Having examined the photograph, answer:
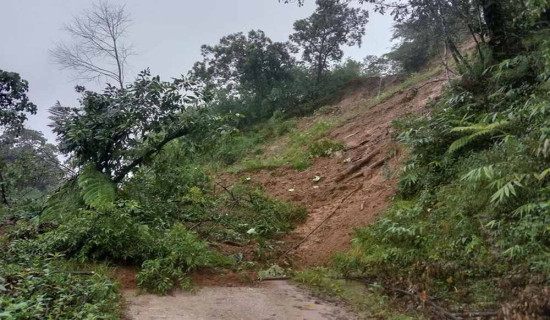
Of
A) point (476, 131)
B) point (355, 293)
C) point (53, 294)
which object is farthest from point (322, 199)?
point (53, 294)

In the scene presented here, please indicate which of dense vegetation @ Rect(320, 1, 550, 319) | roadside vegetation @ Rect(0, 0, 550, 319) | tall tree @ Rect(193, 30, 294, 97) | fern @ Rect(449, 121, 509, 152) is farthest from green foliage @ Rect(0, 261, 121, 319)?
tall tree @ Rect(193, 30, 294, 97)

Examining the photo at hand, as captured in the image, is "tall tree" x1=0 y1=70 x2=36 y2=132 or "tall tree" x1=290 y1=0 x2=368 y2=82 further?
"tall tree" x1=290 y1=0 x2=368 y2=82

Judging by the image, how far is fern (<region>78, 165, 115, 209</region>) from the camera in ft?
19.7

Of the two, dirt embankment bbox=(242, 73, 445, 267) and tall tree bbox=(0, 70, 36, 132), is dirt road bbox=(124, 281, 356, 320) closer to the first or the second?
dirt embankment bbox=(242, 73, 445, 267)

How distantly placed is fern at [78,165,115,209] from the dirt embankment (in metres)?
3.12

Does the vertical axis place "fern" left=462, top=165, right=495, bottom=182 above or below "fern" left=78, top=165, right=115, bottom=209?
below

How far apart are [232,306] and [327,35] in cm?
1816

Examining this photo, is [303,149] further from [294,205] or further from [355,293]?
[355,293]

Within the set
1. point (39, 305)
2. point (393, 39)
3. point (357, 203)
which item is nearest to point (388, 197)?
point (357, 203)

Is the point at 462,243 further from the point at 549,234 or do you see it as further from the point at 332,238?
the point at 332,238

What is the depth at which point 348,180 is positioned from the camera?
9.83 metres

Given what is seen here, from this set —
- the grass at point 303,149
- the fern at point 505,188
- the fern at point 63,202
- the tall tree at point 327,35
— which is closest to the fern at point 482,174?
the fern at point 505,188

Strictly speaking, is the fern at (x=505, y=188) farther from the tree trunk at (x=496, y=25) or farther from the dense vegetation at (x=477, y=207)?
the tree trunk at (x=496, y=25)

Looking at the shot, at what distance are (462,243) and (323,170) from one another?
6420mm
